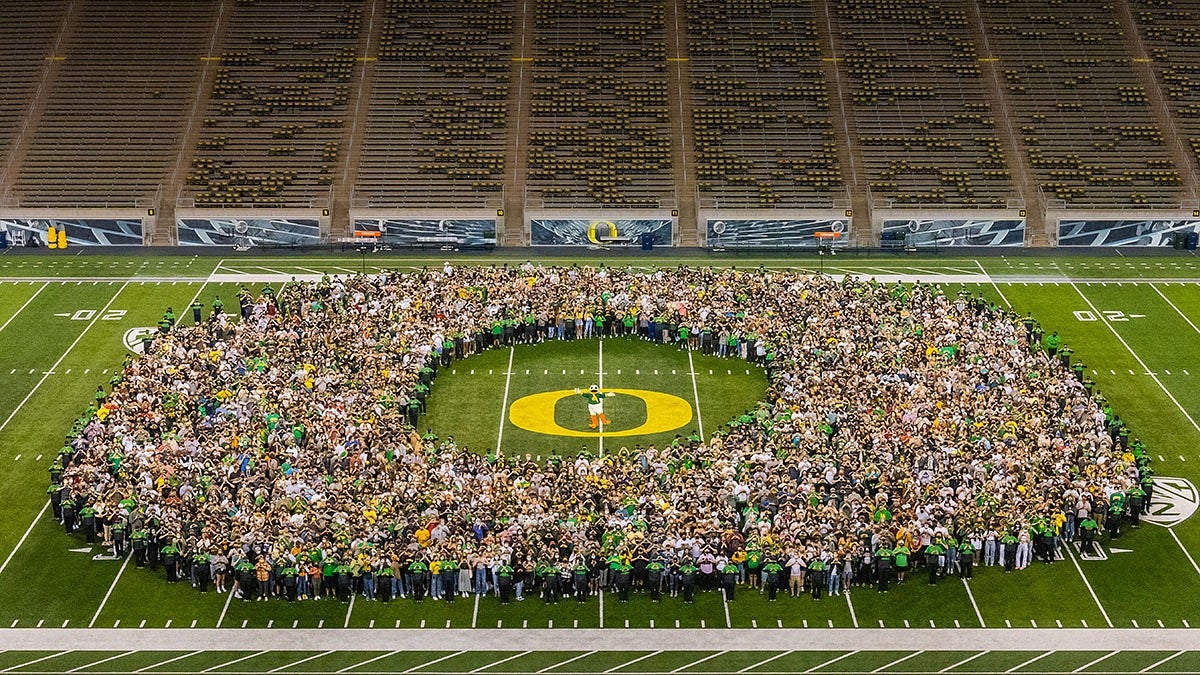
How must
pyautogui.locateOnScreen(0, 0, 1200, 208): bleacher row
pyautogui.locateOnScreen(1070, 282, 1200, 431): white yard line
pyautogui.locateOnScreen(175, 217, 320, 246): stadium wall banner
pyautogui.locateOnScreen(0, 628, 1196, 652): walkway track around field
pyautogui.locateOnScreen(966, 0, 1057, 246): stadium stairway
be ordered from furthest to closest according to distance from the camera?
1. pyautogui.locateOnScreen(0, 0, 1200, 208): bleacher row
2. pyautogui.locateOnScreen(966, 0, 1057, 246): stadium stairway
3. pyautogui.locateOnScreen(175, 217, 320, 246): stadium wall banner
4. pyautogui.locateOnScreen(1070, 282, 1200, 431): white yard line
5. pyautogui.locateOnScreen(0, 628, 1196, 652): walkway track around field

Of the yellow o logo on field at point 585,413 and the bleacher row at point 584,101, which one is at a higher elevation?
the bleacher row at point 584,101

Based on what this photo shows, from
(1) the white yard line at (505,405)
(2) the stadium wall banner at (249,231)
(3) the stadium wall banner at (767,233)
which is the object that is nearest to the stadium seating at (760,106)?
(3) the stadium wall banner at (767,233)

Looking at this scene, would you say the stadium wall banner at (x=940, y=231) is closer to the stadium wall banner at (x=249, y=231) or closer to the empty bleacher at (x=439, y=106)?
the empty bleacher at (x=439, y=106)

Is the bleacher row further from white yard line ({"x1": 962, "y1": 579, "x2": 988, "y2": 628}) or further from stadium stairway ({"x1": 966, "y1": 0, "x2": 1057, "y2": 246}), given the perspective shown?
white yard line ({"x1": 962, "y1": 579, "x2": 988, "y2": 628})

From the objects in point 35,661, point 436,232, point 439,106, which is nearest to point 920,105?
point 439,106

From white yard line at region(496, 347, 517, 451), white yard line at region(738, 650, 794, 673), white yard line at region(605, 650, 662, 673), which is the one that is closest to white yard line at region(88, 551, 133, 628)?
white yard line at region(496, 347, 517, 451)

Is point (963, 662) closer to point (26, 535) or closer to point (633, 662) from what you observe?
point (633, 662)
